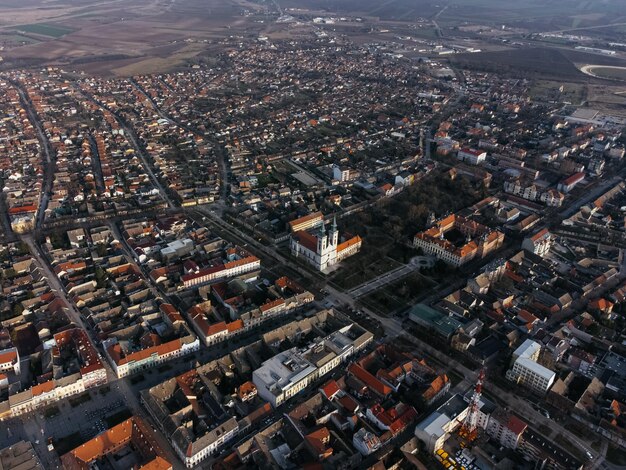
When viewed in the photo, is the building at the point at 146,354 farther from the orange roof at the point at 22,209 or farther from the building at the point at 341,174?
the building at the point at 341,174

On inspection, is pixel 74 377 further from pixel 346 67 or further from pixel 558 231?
pixel 346 67

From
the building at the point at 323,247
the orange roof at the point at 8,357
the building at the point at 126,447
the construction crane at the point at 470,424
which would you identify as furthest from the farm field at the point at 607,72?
the orange roof at the point at 8,357

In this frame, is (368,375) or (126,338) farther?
(126,338)

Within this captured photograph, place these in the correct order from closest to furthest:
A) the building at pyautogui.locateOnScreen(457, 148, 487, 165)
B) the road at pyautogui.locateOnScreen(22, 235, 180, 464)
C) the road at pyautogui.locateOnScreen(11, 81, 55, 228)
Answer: the road at pyautogui.locateOnScreen(22, 235, 180, 464), the road at pyautogui.locateOnScreen(11, 81, 55, 228), the building at pyautogui.locateOnScreen(457, 148, 487, 165)

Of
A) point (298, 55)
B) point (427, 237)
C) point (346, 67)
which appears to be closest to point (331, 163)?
point (427, 237)

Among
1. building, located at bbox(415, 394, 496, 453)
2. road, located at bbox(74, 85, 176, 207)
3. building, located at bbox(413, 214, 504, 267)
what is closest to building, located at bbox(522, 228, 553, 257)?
building, located at bbox(413, 214, 504, 267)

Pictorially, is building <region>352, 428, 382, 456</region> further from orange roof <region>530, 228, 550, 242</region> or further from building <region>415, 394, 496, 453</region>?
orange roof <region>530, 228, 550, 242</region>
